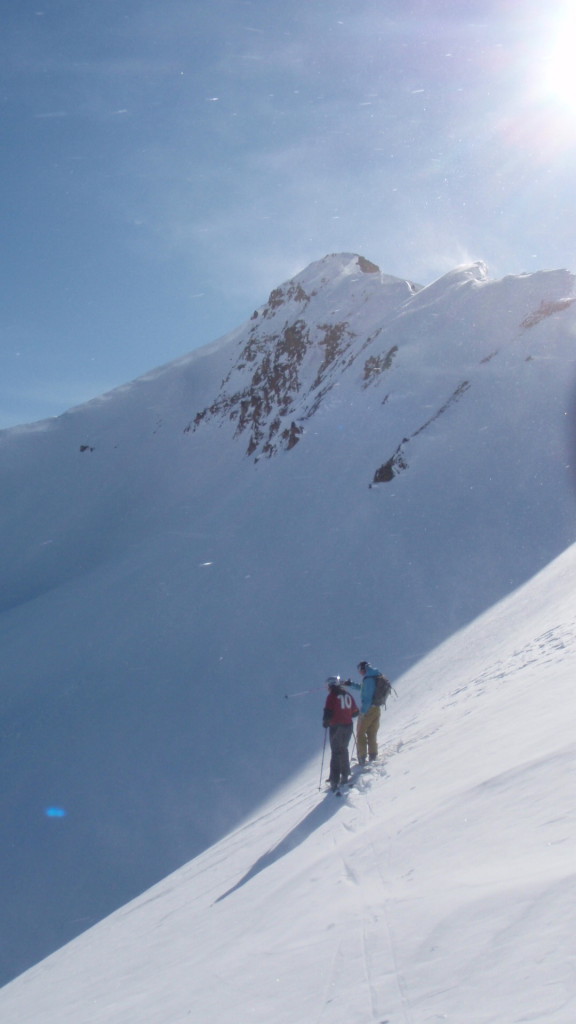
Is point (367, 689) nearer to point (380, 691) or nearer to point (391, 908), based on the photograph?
point (380, 691)

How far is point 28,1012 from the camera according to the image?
571cm

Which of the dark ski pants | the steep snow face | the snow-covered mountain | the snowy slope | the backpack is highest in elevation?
the steep snow face

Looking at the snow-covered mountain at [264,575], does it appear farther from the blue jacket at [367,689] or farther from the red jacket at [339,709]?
the blue jacket at [367,689]

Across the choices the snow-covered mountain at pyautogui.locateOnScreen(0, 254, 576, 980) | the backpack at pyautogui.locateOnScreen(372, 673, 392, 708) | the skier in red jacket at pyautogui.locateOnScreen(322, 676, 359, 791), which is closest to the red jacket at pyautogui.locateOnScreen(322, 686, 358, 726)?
the skier in red jacket at pyautogui.locateOnScreen(322, 676, 359, 791)

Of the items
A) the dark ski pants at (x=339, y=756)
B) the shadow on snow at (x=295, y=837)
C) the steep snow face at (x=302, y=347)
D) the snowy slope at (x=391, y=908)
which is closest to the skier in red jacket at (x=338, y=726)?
the dark ski pants at (x=339, y=756)

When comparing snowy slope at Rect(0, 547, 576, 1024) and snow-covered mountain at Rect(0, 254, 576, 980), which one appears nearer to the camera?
snowy slope at Rect(0, 547, 576, 1024)

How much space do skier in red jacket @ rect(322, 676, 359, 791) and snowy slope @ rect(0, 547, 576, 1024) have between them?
0.34 m

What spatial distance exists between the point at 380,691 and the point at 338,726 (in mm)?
651

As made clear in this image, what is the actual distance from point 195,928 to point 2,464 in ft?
171

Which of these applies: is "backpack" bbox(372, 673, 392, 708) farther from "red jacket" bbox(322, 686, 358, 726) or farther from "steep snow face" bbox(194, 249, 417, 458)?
"steep snow face" bbox(194, 249, 417, 458)

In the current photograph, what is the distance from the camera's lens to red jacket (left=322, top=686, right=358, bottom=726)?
9.02 metres

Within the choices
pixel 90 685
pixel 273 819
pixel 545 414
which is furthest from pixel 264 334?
pixel 273 819

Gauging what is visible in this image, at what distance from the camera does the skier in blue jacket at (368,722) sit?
890 centimetres

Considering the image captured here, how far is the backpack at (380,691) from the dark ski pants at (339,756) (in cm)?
51
